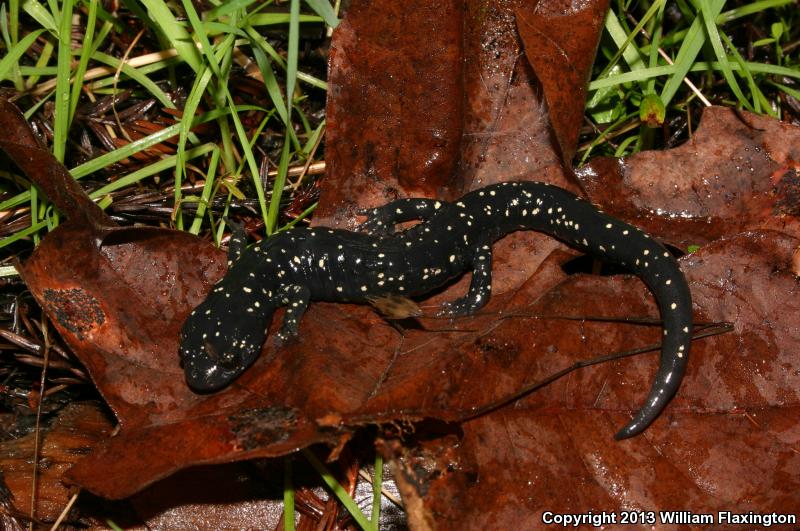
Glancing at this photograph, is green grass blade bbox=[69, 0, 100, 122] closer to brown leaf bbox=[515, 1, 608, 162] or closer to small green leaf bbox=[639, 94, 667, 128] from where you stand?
brown leaf bbox=[515, 1, 608, 162]

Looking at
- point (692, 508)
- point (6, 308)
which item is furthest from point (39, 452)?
point (692, 508)

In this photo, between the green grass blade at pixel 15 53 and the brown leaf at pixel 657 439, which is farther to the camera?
the green grass blade at pixel 15 53

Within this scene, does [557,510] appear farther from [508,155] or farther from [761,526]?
[508,155]

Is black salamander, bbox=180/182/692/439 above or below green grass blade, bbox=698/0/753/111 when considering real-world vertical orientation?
below

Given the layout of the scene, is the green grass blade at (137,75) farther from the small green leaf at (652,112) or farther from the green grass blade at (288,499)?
the small green leaf at (652,112)

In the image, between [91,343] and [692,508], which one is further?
[91,343]

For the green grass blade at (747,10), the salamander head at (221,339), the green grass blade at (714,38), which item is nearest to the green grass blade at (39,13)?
the salamander head at (221,339)

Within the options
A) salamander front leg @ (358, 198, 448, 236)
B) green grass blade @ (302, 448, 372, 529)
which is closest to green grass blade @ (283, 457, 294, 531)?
green grass blade @ (302, 448, 372, 529)
